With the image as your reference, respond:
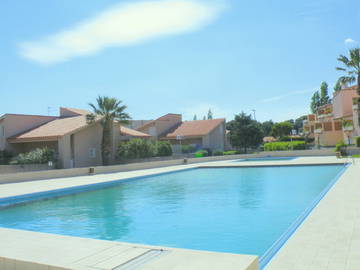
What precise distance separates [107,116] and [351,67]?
21.8 meters

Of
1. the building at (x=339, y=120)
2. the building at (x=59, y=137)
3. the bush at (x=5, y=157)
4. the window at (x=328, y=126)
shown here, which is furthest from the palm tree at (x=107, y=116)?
the window at (x=328, y=126)

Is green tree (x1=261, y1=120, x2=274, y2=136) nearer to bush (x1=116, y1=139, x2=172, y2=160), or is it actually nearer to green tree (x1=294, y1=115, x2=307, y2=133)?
green tree (x1=294, y1=115, x2=307, y2=133)

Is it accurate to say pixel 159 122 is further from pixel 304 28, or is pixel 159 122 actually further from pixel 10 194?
pixel 10 194

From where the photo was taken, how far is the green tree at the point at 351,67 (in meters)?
29.5

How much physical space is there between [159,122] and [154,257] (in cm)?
4078

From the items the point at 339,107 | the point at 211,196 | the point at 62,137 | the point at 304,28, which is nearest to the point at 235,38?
the point at 304,28

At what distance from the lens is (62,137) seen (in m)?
26.8

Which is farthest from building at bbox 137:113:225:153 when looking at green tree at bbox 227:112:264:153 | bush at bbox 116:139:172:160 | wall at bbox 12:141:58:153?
wall at bbox 12:141:58:153

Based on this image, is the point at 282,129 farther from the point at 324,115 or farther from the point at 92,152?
the point at 92,152

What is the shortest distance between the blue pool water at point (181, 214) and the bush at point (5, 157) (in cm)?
1426

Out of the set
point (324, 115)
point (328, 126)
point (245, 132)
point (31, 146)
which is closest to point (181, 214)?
point (31, 146)

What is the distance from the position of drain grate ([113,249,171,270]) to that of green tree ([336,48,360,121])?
99.6 feet

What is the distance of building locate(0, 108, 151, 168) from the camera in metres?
27.3

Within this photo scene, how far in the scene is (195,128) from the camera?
1746 inches
